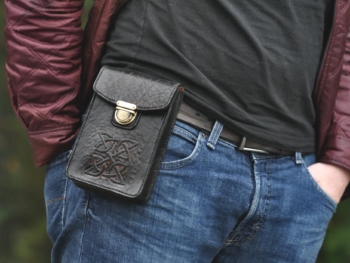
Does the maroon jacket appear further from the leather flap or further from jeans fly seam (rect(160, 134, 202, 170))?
jeans fly seam (rect(160, 134, 202, 170))

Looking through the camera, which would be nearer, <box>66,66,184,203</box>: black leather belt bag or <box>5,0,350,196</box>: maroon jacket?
<box>66,66,184,203</box>: black leather belt bag

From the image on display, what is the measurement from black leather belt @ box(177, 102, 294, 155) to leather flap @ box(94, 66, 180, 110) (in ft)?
0.25

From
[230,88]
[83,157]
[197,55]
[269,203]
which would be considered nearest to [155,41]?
[197,55]

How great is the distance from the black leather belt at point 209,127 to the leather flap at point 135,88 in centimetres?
8

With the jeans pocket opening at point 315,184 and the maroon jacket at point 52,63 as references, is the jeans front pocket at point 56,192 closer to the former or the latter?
the maroon jacket at point 52,63

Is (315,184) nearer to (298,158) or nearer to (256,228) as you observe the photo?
(298,158)

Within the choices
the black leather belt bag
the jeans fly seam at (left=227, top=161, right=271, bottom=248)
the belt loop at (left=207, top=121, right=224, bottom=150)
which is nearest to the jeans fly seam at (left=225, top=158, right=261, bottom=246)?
the jeans fly seam at (left=227, top=161, right=271, bottom=248)

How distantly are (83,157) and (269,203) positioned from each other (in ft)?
1.48

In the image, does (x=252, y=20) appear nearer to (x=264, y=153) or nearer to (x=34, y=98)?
(x=264, y=153)

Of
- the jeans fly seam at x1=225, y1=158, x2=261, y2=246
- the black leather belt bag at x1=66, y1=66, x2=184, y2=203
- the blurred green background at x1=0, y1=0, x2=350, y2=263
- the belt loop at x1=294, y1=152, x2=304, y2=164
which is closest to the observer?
the black leather belt bag at x1=66, y1=66, x2=184, y2=203

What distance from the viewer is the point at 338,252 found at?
94.0 inches

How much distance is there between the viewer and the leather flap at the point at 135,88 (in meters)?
1.25

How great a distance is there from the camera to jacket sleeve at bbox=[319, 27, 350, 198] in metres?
1.53

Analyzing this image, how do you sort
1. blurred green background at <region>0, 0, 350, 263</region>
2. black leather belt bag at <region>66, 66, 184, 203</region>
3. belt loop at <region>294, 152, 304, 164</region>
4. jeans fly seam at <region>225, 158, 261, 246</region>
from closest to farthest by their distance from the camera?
black leather belt bag at <region>66, 66, 184, 203</region>, jeans fly seam at <region>225, 158, 261, 246</region>, belt loop at <region>294, 152, 304, 164</region>, blurred green background at <region>0, 0, 350, 263</region>
